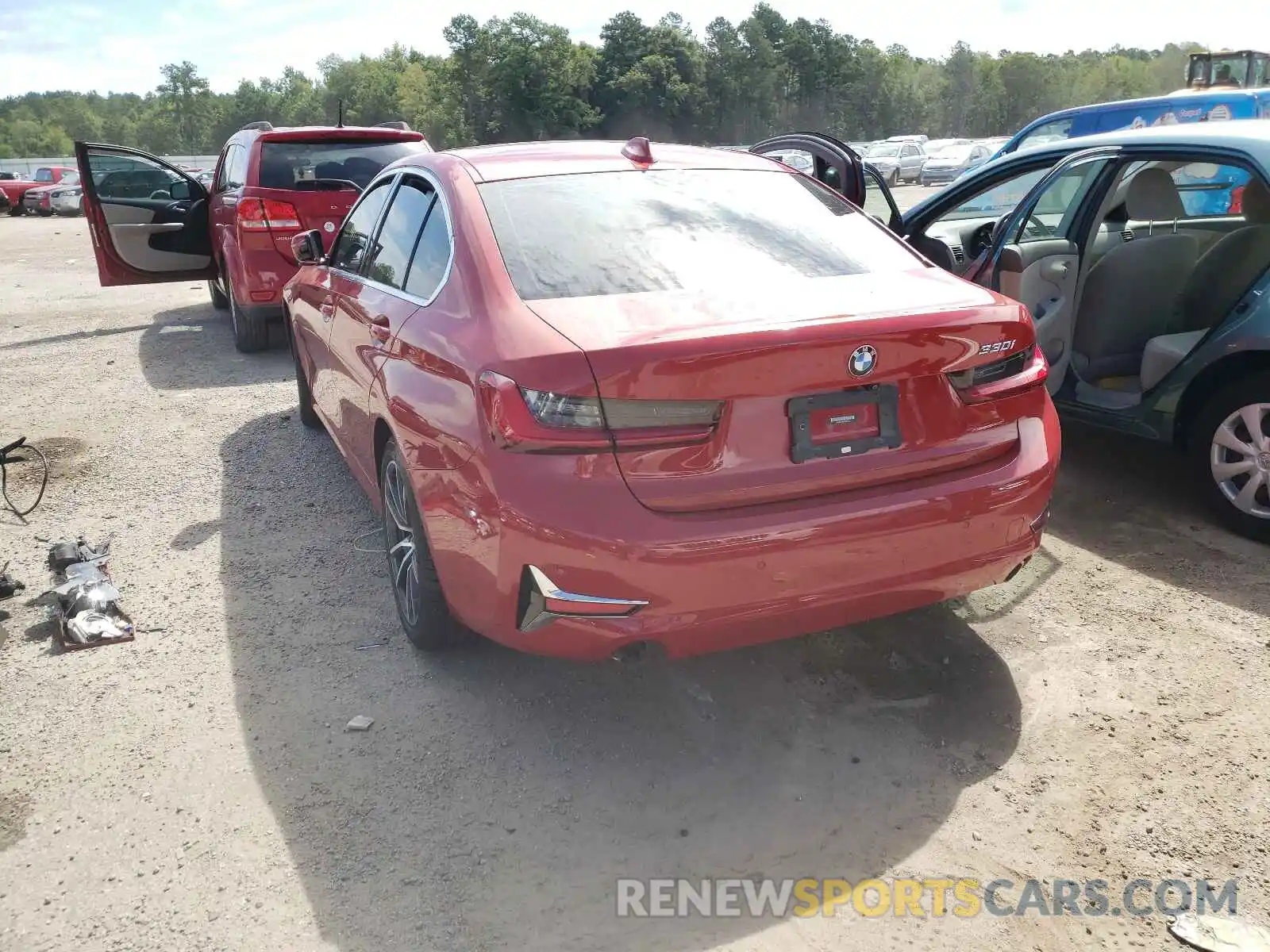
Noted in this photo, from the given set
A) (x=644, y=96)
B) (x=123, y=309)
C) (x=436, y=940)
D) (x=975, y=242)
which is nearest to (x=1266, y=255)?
(x=975, y=242)

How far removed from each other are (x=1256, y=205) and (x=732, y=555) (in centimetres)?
383

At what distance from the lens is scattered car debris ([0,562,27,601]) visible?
4.14 metres

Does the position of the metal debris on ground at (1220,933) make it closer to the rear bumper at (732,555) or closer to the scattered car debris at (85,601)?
the rear bumper at (732,555)

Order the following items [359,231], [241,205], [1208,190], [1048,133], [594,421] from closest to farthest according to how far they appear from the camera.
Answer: [594,421], [359,231], [1208,190], [241,205], [1048,133]

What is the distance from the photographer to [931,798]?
2.79 meters

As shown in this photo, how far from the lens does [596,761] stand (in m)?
3.02

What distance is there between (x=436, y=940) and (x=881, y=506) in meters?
1.50

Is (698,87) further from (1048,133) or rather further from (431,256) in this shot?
(431,256)

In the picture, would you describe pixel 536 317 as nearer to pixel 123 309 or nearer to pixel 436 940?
pixel 436 940

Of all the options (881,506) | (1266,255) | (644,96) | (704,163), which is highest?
(644,96)

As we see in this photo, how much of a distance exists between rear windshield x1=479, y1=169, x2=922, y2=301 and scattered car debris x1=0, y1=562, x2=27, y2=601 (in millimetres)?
2522

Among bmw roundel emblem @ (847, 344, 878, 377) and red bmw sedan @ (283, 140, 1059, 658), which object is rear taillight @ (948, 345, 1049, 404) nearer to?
red bmw sedan @ (283, 140, 1059, 658)

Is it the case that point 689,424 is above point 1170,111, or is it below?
below

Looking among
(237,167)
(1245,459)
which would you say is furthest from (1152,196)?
(237,167)
